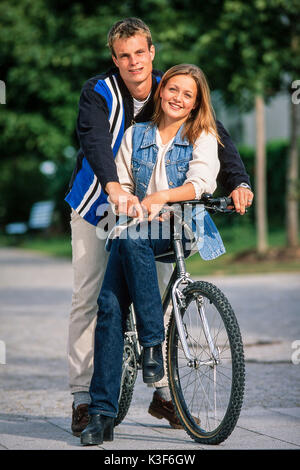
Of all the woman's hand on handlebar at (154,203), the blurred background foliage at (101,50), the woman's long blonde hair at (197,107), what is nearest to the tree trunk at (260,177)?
the blurred background foliage at (101,50)

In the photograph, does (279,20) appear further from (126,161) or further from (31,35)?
(126,161)

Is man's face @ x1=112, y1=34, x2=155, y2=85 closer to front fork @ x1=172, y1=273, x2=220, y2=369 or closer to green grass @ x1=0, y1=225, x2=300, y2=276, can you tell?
front fork @ x1=172, y1=273, x2=220, y2=369

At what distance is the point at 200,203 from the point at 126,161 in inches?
16.0

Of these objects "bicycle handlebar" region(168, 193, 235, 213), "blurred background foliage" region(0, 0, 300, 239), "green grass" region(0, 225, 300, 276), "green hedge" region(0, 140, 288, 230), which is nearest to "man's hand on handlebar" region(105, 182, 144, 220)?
"bicycle handlebar" region(168, 193, 235, 213)

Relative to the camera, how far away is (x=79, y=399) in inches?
176

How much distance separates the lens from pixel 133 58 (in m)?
4.29

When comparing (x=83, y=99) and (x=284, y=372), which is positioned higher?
(x=83, y=99)

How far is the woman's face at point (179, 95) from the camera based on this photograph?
4.20 meters

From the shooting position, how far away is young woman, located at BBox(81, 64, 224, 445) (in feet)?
13.3

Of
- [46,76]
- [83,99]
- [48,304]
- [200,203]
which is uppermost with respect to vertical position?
[46,76]

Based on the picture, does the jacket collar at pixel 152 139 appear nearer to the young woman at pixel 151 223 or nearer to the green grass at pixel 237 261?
the young woman at pixel 151 223

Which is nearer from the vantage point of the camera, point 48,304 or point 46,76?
point 48,304

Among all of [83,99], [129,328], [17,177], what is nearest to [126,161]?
[83,99]

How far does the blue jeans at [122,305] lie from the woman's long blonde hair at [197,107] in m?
0.47
